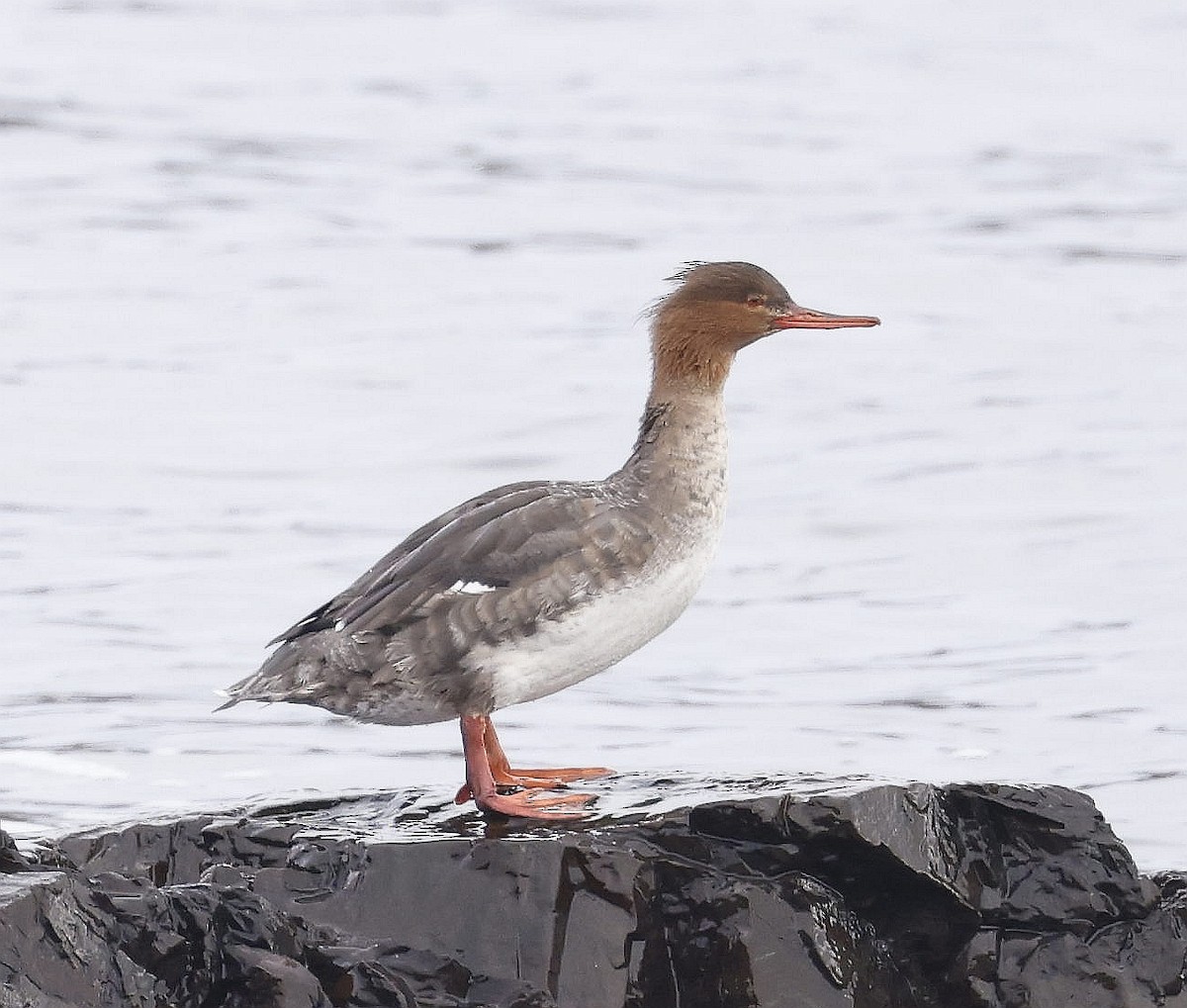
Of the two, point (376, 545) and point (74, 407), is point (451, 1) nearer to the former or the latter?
point (74, 407)

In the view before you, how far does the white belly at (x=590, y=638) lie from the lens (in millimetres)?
6023

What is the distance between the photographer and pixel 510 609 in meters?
6.01

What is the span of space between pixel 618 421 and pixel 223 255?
6.35 metres

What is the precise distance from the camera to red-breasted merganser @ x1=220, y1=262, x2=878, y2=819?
19.7 feet

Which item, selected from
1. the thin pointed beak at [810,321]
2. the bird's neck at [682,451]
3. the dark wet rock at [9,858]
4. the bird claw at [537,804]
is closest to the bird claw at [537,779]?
the bird claw at [537,804]

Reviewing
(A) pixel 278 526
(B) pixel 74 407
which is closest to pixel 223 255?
(B) pixel 74 407

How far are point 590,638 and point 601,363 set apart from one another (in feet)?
36.8

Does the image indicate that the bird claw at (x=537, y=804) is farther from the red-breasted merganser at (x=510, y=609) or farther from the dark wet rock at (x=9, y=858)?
the dark wet rock at (x=9, y=858)

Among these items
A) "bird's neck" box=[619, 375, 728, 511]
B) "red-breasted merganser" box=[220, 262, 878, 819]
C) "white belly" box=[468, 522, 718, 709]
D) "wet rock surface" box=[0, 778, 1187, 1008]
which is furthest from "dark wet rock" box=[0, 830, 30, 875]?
"bird's neck" box=[619, 375, 728, 511]

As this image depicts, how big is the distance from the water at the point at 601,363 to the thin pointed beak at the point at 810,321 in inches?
52.6

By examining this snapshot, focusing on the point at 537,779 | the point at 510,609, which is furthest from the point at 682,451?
the point at 537,779

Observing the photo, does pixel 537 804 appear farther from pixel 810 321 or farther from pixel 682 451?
pixel 810 321

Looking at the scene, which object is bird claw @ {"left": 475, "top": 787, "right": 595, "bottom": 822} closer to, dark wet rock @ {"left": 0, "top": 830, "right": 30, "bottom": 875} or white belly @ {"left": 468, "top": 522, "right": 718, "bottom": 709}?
white belly @ {"left": 468, "top": 522, "right": 718, "bottom": 709}

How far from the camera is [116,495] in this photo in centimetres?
1380
